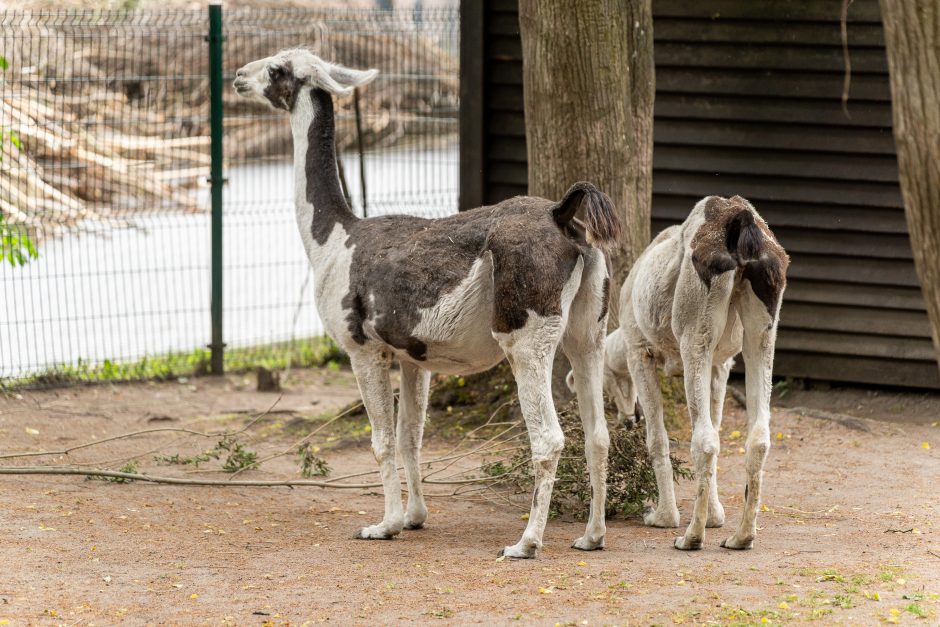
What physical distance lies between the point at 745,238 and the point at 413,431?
2.24 m

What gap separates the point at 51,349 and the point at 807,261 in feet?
22.9

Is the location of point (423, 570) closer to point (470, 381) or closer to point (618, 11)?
point (470, 381)

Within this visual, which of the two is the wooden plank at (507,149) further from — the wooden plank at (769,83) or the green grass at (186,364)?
the green grass at (186,364)

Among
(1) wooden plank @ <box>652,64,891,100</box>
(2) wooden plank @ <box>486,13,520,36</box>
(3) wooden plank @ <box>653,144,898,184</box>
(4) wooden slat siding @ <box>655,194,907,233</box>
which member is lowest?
(4) wooden slat siding @ <box>655,194,907,233</box>

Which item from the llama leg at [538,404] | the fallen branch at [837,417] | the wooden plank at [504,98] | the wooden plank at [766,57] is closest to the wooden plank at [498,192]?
the wooden plank at [504,98]

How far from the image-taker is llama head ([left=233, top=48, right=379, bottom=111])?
6578 mm

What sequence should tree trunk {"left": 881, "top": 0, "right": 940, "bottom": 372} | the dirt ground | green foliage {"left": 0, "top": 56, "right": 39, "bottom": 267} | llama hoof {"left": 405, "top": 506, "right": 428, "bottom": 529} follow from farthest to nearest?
green foliage {"left": 0, "top": 56, "right": 39, "bottom": 267}
llama hoof {"left": 405, "top": 506, "right": 428, "bottom": 529}
the dirt ground
tree trunk {"left": 881, "top": 0, "right": 940, "bottom": 372}

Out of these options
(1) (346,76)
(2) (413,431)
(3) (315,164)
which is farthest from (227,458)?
(1) (346,76)

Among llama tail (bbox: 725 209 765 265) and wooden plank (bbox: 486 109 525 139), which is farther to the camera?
wooden plank (bbox: 486 109 525 139)

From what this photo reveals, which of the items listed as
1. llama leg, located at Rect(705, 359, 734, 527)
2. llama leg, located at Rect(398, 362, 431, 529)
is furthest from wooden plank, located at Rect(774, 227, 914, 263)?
llama leg, located at Rect(398, 362, 431, 529)

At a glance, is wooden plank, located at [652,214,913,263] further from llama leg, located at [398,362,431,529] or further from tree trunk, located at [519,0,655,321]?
llama leg, located at [398,362,431,529]

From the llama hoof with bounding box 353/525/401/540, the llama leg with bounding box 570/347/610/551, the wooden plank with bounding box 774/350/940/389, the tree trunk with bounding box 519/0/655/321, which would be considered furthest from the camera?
the wooden plank with bounding box 774/350/940/389

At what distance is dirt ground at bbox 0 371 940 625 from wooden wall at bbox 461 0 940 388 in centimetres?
100

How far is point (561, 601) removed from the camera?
4.78 meters
